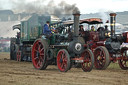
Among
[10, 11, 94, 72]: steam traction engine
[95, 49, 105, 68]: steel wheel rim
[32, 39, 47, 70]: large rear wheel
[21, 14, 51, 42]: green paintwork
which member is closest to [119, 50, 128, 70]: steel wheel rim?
[95, 49, 105, 68]: steel wheel rim

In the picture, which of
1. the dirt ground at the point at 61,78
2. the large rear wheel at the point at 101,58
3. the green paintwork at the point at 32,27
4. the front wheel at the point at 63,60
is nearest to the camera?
the dirt ground at the point at 61,78

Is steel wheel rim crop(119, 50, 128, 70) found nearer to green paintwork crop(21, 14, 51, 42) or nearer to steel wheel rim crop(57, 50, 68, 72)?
steel wheel rim crop(57, 50, 68, 72)

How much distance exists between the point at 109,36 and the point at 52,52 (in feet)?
12.5

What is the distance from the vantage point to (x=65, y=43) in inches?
527

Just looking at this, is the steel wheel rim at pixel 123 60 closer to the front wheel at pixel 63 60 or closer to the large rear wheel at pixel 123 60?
the large rear wheel at pixel 123 60

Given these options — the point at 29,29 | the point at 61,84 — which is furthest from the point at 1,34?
the point at 61,84

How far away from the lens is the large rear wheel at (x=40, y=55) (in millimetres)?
14030

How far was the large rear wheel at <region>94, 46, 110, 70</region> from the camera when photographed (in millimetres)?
14414

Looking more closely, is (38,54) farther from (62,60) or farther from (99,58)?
(99,58)

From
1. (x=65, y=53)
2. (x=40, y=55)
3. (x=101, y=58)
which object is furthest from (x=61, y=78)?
(x=101, y=58)

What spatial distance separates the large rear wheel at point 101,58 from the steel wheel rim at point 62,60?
2191mm

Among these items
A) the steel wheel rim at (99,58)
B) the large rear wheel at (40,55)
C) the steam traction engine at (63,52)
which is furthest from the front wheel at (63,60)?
the steel wheel rim at (99,58)

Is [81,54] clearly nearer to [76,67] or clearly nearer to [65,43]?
[65,43]

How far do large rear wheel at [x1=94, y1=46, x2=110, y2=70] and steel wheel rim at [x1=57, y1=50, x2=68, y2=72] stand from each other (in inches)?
86.3
